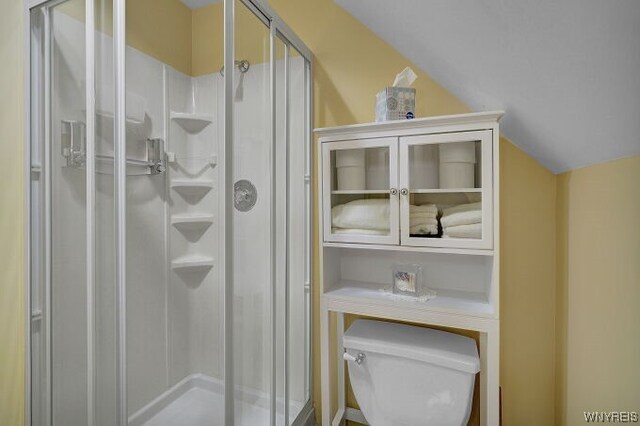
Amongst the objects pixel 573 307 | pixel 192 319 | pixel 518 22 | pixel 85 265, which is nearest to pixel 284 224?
pixel 192 319

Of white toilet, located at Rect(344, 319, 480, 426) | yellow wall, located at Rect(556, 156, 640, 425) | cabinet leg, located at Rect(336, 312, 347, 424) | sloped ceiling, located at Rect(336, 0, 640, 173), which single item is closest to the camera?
sloped ceiling, located at Rect(336, 0, 640, 173)

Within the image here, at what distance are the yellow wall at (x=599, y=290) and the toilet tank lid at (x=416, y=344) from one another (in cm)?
30

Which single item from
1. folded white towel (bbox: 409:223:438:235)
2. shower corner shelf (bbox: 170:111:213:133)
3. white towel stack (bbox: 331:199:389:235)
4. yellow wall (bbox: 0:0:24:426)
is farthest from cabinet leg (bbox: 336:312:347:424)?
yellow wall (bbox: 0:0:24:426)

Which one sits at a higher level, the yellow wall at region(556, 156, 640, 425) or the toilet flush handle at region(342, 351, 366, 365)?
the yellow wall at region(556, 156, 640, 425)

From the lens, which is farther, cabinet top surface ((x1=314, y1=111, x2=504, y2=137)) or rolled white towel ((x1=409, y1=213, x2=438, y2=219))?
rolled white towel ((x1=409, y1=213, x2=438, y2=219))

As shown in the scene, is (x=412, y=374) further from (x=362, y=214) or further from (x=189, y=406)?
(x=189, y=406)

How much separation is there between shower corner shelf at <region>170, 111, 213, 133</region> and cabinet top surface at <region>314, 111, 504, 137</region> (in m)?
0.48

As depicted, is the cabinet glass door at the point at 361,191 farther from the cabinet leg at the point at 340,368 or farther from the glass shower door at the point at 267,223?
the cabinet leg at the point at 340,368

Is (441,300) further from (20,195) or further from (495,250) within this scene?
(20,195)

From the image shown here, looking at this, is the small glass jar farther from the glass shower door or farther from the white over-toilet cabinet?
the glass shower door

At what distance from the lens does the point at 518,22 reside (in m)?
0.69

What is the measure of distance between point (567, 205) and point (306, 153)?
1.01m

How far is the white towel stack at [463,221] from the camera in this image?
100cm

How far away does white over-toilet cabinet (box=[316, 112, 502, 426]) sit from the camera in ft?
3.23
